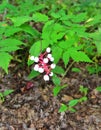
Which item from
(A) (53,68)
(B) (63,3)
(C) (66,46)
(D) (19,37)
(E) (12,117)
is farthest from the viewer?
(B) (63,3)

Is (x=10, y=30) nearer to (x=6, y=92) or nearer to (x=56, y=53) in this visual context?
(x=56, y=53)

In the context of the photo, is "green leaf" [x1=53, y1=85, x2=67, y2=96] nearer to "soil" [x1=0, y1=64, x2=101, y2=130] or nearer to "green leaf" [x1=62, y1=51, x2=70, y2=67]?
"soil" [x1=0, y1=64, x2=101, y2=130]

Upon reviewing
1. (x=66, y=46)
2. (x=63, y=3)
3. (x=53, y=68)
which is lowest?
(x=53, y=68)

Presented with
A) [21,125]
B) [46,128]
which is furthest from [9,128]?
[46,128]

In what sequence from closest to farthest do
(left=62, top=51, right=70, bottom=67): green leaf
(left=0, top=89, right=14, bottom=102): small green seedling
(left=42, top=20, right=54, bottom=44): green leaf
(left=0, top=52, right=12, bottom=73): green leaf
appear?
Answer: (left=0, top=52, right=12, bottom=73): green leaf, (left=62, top=51, right=70, bottom=67): green leaf, (left=42, top=20, right=54, bottom=44): green leaf, (left=0, top=89, right=14, bottom=102): small green seedling

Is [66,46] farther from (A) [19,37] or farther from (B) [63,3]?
(B) [63,3]

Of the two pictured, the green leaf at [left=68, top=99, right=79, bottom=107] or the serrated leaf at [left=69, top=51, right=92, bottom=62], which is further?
the green leaf at [left=68, top=99, right=79, bottom=107]

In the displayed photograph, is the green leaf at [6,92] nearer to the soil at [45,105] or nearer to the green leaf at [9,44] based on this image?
the soil at [45,105]

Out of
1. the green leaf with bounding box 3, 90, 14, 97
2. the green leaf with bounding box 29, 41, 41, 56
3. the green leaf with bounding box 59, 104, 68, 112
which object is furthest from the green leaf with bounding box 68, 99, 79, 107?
the green leaf with bounding box 29, 41, 41, 56

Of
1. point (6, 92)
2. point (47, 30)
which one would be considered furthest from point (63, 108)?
point (47, 30)
